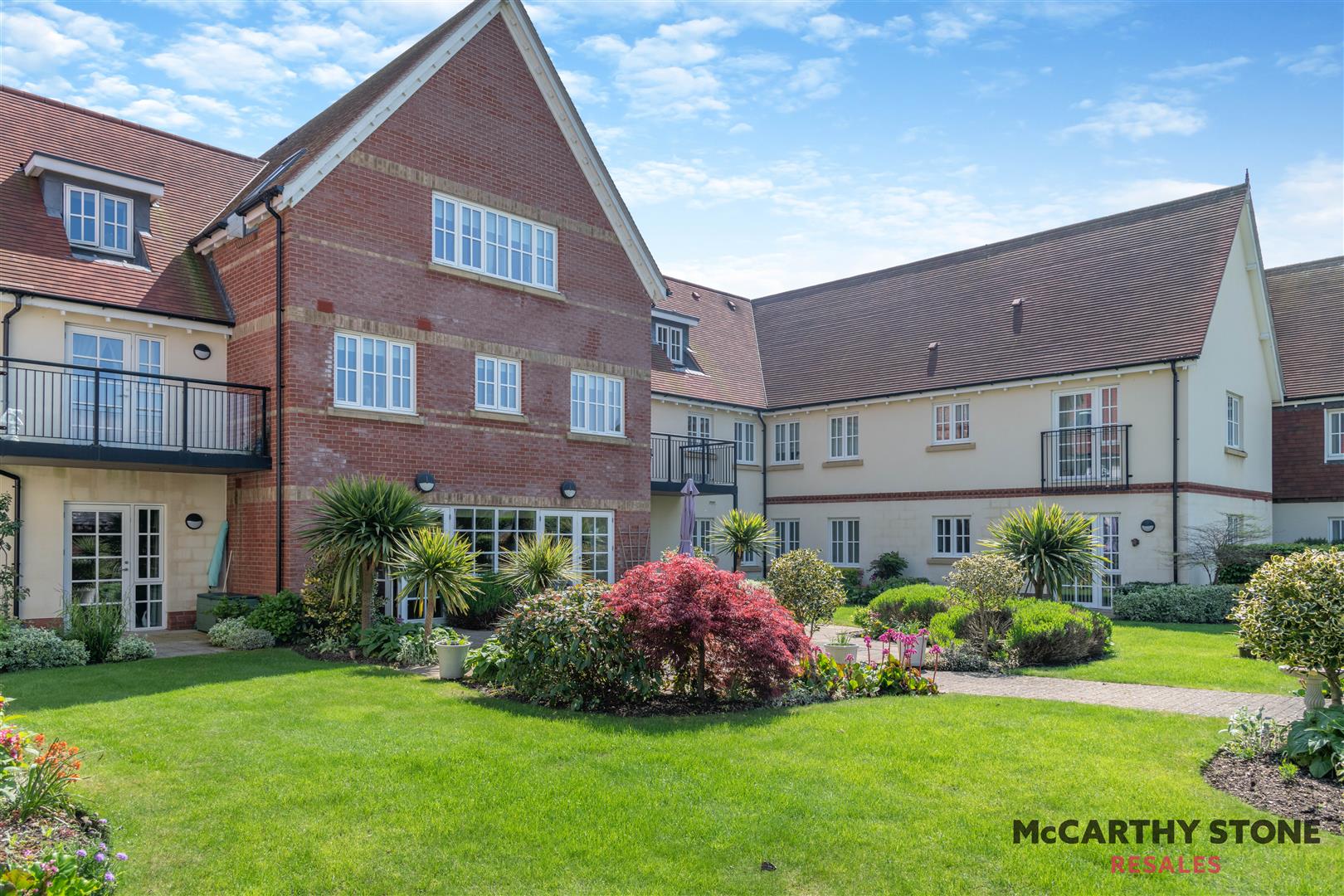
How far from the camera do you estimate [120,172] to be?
55.3ft

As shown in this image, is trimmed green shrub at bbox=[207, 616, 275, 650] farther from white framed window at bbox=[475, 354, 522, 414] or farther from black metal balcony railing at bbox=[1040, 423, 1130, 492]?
black metal balcony railing at bbox=[1040, 423, 1130, 492]

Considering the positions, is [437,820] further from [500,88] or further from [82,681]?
[500,88]

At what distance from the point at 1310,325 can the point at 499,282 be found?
23448 mm

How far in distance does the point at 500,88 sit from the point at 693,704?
13693 mm

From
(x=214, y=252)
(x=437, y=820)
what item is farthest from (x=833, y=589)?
(x=214, y=252)

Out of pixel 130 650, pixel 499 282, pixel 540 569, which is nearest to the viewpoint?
pixel 130 650

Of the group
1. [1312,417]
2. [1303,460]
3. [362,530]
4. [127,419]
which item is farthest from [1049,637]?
[1312,417]

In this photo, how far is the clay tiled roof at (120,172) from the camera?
14812 millimetres

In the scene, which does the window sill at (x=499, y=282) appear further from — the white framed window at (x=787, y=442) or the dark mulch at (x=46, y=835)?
the dark mulch at (x=46, y=835)

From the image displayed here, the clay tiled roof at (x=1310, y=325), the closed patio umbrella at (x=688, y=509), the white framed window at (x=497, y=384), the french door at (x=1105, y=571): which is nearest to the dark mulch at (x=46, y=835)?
the white framed window at (x=497, y=384)

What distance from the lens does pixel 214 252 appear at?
17.3 m

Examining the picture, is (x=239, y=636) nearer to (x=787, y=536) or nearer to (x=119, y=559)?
(x=119, y=559)

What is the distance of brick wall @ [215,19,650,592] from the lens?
50.3 feet

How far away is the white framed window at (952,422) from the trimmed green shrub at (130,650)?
1944cm
